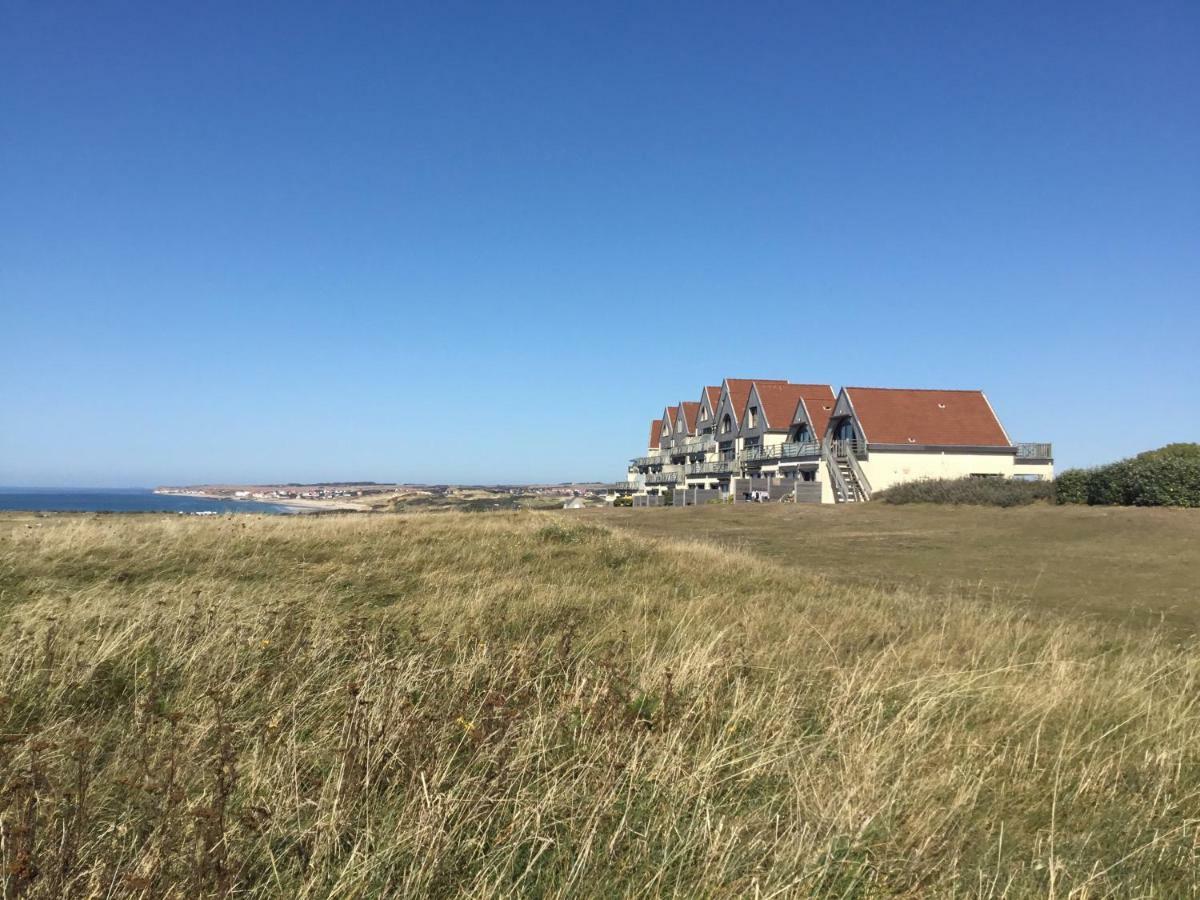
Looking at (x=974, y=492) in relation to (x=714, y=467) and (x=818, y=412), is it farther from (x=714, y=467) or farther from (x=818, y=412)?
(x=714, y=467)

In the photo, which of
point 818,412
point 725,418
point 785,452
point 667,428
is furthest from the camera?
point 667,428

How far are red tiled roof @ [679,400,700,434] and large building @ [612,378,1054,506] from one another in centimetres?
1234

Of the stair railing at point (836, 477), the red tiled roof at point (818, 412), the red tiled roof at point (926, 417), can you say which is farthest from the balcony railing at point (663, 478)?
the red tiled roof at point (926, 417)

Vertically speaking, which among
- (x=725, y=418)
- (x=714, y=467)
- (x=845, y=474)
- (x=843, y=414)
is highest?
(x=725, y=418)

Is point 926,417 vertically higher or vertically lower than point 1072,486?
higher

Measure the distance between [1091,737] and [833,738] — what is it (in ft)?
6.91

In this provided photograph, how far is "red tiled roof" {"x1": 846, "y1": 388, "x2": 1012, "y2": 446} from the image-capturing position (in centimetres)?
4809

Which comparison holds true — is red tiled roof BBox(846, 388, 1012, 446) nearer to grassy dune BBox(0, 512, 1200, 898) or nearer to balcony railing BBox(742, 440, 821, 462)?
balcony railing BBox(742, 440, 821, 462)

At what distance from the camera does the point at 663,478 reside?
75.5 m

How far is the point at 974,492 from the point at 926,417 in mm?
15410

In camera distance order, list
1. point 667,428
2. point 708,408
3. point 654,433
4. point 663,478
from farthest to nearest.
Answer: point 654,433, point 667,428, point 663,478, point 708,408

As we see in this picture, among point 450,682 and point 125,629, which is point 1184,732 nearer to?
point 450,682

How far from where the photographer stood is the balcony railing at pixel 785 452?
51.7m

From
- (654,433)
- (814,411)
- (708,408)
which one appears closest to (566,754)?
(814,411)
